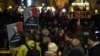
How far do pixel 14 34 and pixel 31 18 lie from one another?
142 cm

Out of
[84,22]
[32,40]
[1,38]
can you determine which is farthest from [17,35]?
[84,22]

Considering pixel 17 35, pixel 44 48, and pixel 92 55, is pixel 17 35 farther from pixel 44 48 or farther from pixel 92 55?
pixel 92 55

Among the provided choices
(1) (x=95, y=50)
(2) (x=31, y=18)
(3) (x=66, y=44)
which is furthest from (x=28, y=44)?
(2) (x=31, y=18)

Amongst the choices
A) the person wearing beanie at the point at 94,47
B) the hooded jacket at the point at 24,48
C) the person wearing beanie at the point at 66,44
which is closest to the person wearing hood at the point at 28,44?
Result: the hooded jacket at the point at 24,48

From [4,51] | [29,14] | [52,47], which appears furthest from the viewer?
[4,51]

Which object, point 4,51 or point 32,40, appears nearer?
point 32,40

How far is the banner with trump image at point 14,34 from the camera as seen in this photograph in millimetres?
11468

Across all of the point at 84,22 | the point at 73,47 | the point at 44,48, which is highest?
the point at 73,47

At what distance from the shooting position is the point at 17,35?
38.1 feet

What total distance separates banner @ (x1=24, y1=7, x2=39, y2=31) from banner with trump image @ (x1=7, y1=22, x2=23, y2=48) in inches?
44.0

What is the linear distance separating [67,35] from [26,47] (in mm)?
1311

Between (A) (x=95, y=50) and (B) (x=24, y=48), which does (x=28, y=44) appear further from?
(A) (x=95, y=50)

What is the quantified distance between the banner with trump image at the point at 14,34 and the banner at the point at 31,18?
1117mm

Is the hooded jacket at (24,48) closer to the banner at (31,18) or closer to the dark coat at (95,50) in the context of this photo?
the dark coat at (95,50)
